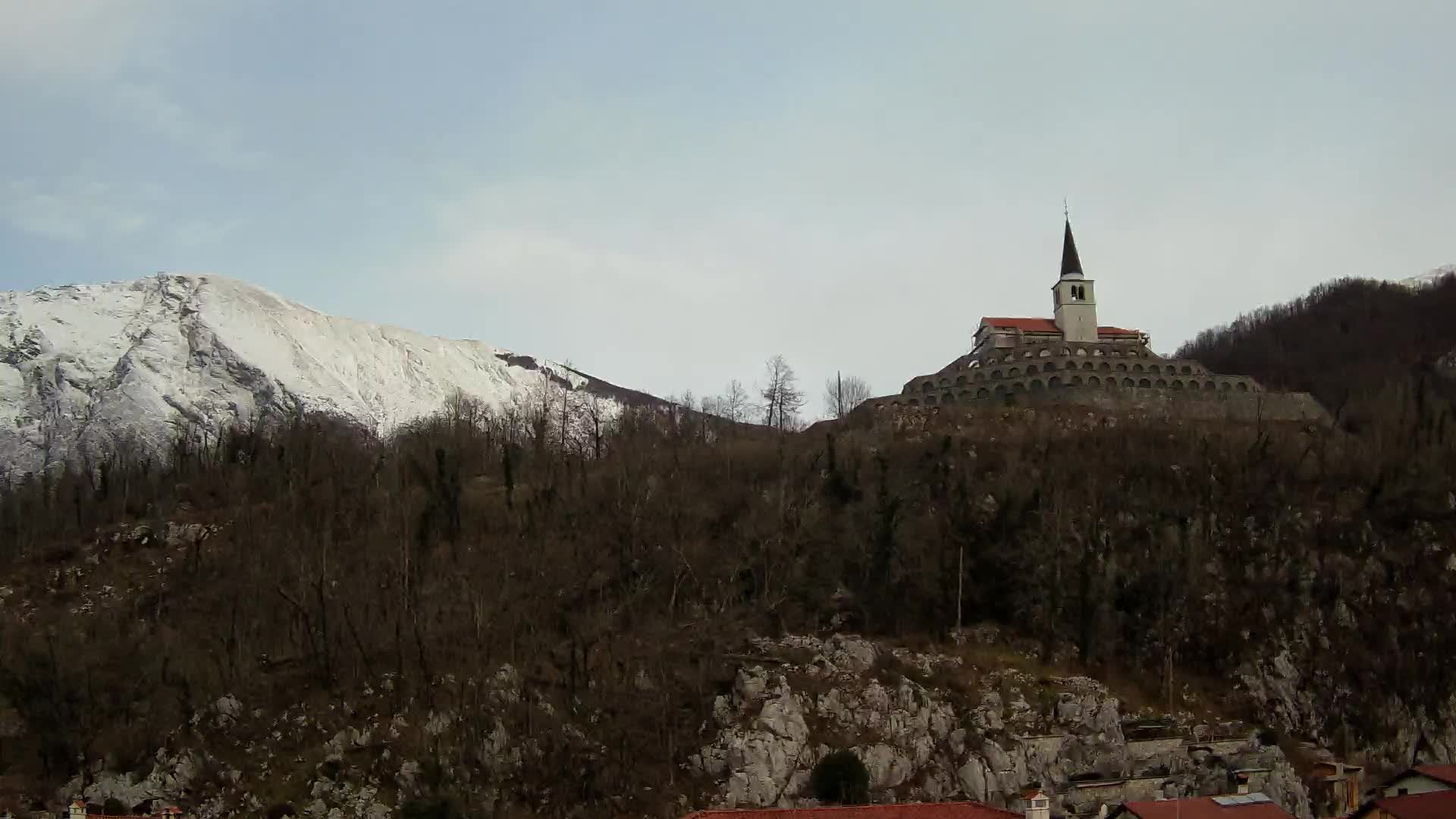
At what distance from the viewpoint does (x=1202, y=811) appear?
3588cm

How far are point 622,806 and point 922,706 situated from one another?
1144 cm

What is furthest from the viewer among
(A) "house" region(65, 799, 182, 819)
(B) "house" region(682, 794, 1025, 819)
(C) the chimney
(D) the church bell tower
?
(D) the church bell tower

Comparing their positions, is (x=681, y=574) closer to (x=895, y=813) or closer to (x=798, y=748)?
(x=798, y=748)

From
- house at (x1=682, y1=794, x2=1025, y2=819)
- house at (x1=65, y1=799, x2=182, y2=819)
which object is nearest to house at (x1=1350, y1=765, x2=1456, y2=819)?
house at (x1=682, y1=794, x2=1025, y2=819)

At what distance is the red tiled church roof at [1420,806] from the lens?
116 feet

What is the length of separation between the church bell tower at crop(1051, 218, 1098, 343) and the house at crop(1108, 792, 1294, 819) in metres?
55.0

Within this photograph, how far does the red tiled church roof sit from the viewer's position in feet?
116

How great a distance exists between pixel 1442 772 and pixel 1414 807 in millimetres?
6463

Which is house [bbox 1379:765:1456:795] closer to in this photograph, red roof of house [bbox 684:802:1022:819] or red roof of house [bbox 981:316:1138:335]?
red roof of house [bbox 684:802:1022:819]

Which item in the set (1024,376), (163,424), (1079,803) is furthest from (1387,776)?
(163,424)

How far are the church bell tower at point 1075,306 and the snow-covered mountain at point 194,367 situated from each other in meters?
61.8

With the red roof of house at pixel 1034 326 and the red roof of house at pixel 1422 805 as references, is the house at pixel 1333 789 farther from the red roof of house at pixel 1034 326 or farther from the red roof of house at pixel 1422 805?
the red roof of house at pixel 1034 326

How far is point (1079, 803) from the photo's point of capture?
45125 millimetres

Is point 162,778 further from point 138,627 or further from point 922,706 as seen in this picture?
point 922,706
